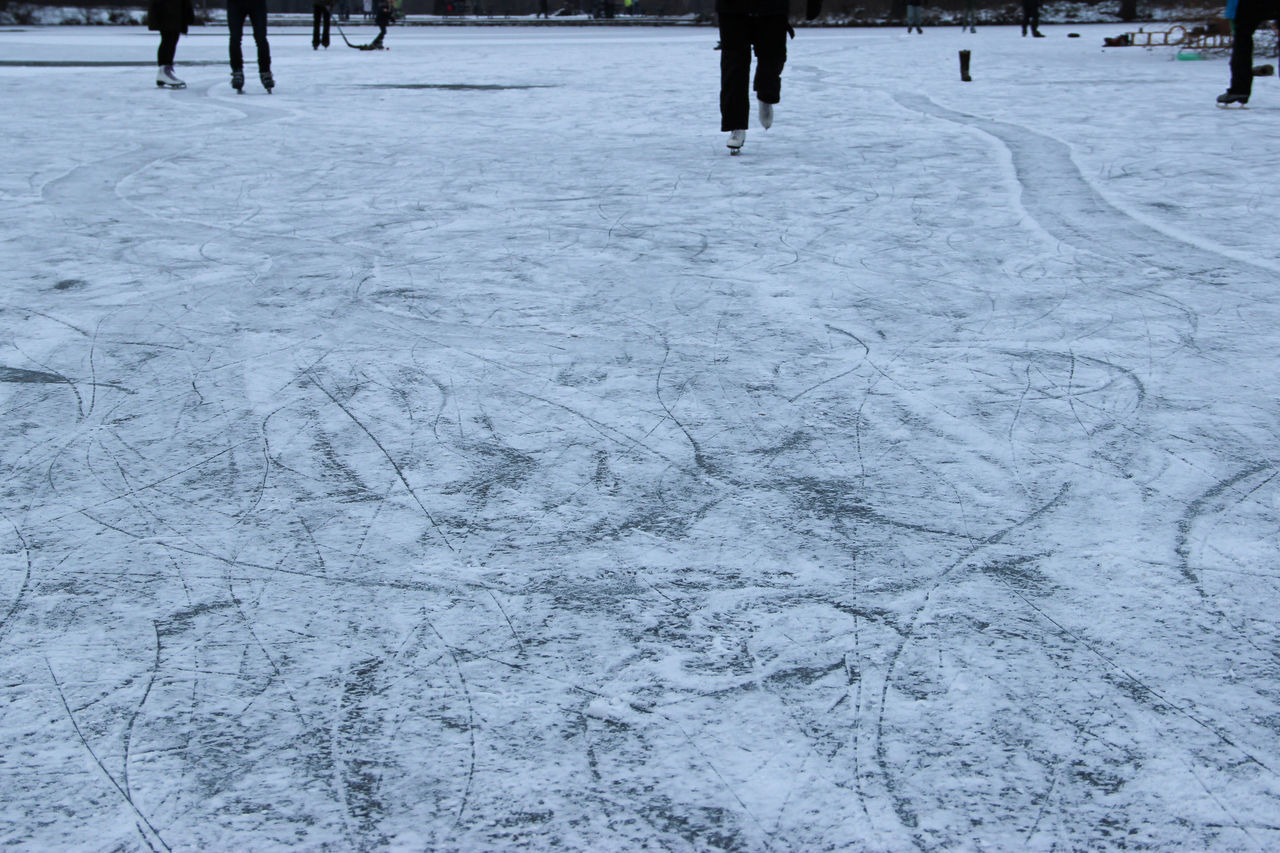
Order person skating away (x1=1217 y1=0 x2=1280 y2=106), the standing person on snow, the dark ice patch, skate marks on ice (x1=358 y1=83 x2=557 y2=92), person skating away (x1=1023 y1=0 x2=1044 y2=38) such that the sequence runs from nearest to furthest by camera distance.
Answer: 1. the dark ice patch
2. the standing person on snow
3. person skating away (x1=1217 y1=0 x2=1280 y2=106)
4. skate marks on ice (x1=358 y1=83 x2=557 y2=92)
5. person skating away (x1=1023 y1=0 x2=1044 y2=38)

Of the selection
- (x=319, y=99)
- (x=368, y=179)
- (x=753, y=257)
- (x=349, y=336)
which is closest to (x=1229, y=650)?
(x=349, y=336)

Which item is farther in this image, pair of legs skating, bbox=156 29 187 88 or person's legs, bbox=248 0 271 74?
pair of legs skating, bbox=156 29 187 88

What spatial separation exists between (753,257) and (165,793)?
3031 mm

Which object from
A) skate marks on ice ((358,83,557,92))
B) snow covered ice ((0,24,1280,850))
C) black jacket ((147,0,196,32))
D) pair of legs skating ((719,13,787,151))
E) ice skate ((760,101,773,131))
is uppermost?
black jacket ((147,0,196,32))

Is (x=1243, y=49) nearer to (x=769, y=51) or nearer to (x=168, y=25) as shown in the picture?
(x=769, y=51)

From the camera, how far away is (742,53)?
6.28 meters

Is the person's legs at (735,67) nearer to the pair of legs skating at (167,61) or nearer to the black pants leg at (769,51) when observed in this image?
the black pants leg at (769,51)

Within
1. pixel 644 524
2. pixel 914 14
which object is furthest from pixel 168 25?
pixel 914 14

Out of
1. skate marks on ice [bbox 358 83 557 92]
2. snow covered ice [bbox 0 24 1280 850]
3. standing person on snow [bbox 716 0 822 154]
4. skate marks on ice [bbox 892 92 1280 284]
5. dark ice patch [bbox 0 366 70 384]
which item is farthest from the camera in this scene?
skate marks on ice [bbox 358 83 557 92]

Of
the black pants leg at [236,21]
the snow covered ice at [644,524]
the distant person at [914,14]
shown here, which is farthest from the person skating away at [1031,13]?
the snow covered ice at [644,524]

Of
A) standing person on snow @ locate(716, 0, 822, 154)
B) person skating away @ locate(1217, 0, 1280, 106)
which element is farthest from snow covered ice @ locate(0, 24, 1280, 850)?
person skating away @ locate(1217, 0, 1280, 106)

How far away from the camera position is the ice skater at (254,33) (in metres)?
9.74

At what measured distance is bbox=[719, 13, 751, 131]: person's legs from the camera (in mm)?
6227

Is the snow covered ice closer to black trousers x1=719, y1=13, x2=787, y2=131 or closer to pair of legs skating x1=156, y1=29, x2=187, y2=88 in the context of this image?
black trousers x1=719, y1=13, x2=787, y2=131
